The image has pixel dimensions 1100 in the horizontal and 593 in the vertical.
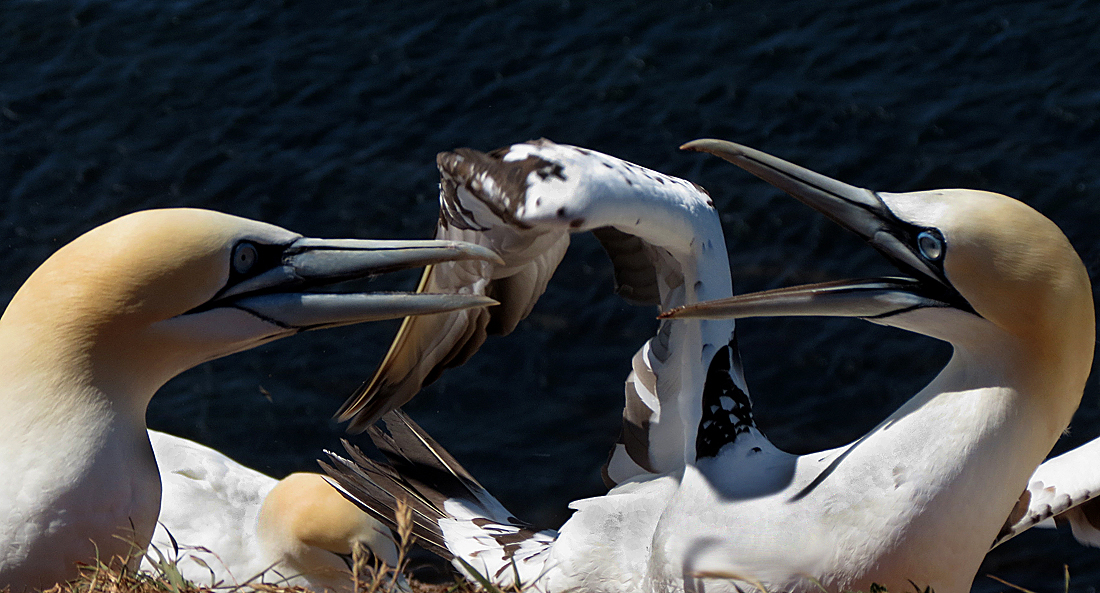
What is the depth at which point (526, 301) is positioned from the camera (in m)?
4.65

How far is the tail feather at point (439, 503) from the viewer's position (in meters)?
4.76

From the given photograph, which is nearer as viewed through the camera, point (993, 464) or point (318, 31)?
point (993, 464)

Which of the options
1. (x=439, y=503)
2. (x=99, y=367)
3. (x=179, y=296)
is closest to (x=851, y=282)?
(x=179, y=296)

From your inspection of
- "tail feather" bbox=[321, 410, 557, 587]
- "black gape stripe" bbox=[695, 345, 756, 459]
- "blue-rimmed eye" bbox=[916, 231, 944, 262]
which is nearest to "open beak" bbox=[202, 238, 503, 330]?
"black gape stripe" bbox=[695, 345, 756, 459]

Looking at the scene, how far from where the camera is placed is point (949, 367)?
3490mm

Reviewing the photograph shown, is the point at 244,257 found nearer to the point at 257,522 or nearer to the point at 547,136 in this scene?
the point at 257,522

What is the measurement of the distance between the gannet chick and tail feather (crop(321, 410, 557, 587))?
1475 millimetres

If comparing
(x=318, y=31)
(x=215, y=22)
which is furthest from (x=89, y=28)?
(x=318, y=31)

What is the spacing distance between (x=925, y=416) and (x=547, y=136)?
209 inches

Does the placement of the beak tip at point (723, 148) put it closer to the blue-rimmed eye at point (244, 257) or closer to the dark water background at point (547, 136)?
the blue-rimmed eye at point (244, 257)

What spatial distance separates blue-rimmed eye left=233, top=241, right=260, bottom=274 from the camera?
10.8 ft

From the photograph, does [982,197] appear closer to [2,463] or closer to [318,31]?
[2,463]

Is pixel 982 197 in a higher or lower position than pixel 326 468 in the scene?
higher

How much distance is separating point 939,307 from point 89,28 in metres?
8.65
